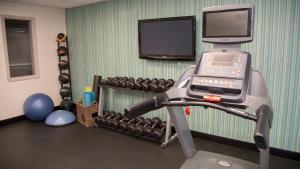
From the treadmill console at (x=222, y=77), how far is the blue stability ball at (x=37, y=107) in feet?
Answer: 12.6

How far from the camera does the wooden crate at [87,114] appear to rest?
433 cm

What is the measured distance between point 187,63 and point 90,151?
196 cm

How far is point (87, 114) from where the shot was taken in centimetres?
432

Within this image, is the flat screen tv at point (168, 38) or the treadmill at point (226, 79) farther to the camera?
the flat screen tv at point (168, 38)

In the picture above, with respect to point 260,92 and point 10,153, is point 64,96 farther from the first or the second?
point 260,92

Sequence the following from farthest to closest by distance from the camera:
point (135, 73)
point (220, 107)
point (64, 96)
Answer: point (64, 96)
point (135, 73)
point (220, 107)

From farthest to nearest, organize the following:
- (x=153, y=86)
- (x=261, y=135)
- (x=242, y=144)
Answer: (x=153, y=86)
(x=242, y=144)
(x=261, y=135)

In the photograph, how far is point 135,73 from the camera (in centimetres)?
428

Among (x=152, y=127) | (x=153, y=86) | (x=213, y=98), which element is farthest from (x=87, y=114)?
(x=213, y=98)

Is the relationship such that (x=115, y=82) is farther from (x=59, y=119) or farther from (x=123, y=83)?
(x=59, y=119)

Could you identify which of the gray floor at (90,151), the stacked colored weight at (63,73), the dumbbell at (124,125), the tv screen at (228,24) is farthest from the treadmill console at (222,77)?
the stacked colored weight at (63,73)

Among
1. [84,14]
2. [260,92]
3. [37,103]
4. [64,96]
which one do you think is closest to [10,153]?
[37,103]

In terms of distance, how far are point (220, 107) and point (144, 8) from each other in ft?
9.70

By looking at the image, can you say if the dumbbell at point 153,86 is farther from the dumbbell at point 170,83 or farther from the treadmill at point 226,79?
the treadmill at point 226,79
